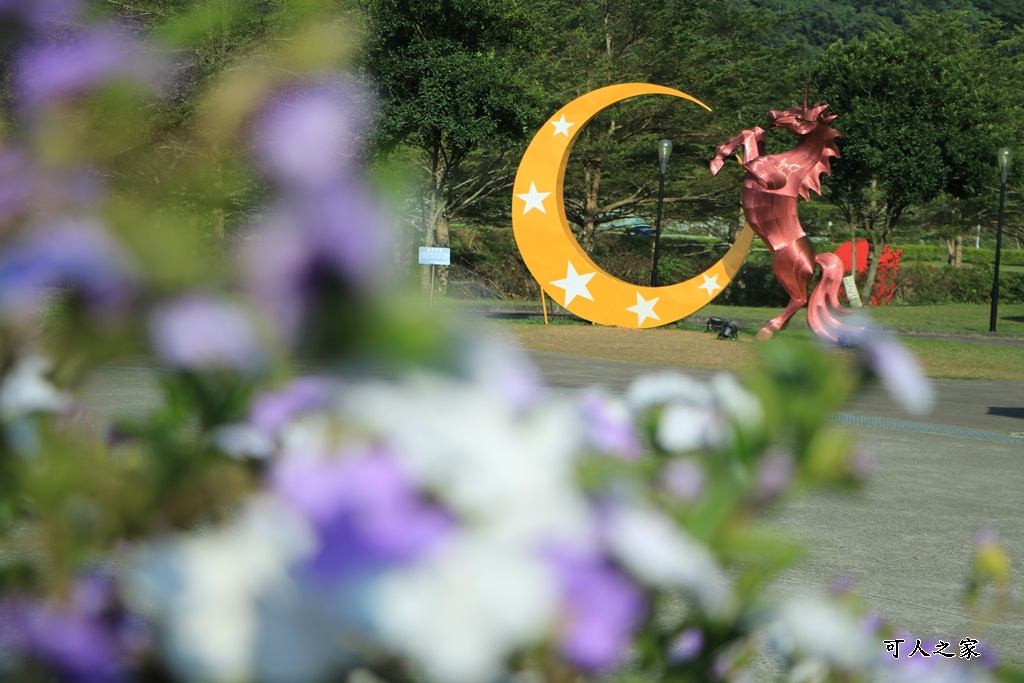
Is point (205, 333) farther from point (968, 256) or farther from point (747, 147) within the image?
point (968, 256)

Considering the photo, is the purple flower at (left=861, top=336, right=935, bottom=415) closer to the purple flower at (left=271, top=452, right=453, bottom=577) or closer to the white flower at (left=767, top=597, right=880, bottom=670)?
the white flower at (left=767, top=597, right=880, bottom=670)

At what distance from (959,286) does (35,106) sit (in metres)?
38.1

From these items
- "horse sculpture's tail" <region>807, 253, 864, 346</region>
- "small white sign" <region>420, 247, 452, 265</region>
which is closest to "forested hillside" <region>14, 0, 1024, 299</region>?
"small white sign" <region>420, 247, 452, 265</region>

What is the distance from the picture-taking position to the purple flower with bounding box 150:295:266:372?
44 centimetres

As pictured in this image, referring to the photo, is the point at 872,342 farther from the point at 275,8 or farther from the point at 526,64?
the point at 526,64

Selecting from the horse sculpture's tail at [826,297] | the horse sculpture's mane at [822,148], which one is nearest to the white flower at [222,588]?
the horse sculpture's tail at [826,297]

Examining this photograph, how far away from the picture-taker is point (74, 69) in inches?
23.1

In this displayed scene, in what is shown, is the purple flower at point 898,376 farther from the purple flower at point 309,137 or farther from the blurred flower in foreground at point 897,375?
the purple flower at point 309,137

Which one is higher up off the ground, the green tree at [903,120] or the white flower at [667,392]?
the green tree at [903,120]

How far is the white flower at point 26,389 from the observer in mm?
584

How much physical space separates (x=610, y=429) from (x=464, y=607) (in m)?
0.27

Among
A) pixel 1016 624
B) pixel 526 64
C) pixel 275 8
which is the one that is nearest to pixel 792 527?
pixel 1016 624

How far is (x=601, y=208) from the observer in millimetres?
34688

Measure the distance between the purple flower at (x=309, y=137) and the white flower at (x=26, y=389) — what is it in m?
0.17
